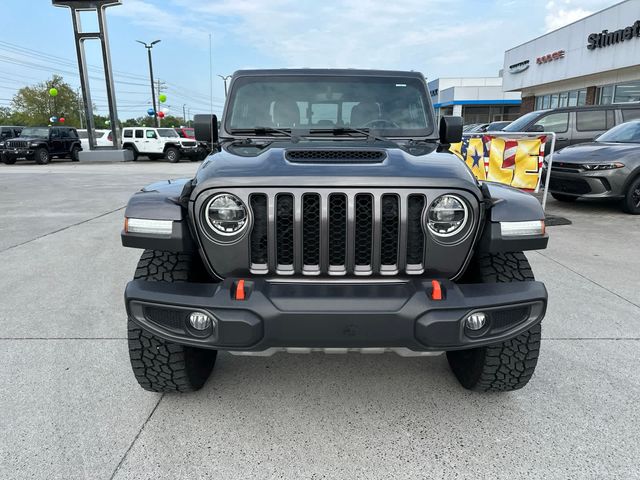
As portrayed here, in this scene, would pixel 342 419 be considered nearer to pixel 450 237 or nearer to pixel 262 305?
pixel 262 305

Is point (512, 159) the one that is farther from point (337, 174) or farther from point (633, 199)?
point (337, 174)

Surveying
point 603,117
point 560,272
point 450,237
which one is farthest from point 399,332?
point 603,117

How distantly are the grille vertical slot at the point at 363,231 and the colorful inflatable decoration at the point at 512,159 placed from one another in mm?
5126

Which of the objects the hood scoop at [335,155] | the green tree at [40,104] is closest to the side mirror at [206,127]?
the hood scoop at [335,155]

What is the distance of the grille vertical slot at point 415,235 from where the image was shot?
7.05ft

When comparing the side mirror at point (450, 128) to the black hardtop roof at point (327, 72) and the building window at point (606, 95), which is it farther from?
the building window at point (606, 95)

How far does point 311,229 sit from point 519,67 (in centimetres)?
3165

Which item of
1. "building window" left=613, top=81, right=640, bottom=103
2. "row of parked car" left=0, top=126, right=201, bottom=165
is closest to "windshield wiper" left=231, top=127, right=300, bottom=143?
"row of parked car" left=0, top=126, right=201, bottom=165

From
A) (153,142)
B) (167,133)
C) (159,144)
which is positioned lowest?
(159,144)

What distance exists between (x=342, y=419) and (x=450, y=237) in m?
1.11

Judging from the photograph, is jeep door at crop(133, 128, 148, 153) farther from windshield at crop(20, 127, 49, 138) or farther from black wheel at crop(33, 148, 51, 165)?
black wheel at crop(33, 148, 51, 165)

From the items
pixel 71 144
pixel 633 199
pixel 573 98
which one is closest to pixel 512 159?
pixel 633 199

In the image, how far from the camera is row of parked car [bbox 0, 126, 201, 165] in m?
22.0

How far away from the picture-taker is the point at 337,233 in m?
2.16
